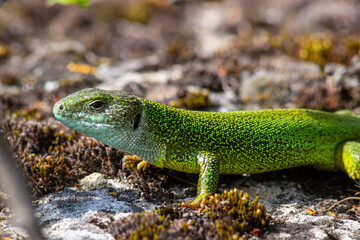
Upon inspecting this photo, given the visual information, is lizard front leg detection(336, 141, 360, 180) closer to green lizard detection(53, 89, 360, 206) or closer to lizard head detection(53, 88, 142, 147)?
green lizard detection(53, 89, 360, 206)

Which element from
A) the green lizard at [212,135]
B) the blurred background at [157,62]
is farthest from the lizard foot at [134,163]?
the green lizard at [212,135]

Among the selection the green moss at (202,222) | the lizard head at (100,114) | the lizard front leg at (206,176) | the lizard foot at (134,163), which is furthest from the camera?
the lizard foot at (134,163)

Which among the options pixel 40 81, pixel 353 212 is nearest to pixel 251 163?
pixel 353 212

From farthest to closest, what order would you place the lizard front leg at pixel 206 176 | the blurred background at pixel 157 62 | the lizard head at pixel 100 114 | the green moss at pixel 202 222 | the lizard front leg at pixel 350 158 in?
1. the blurred background at pixel 157 62
2. the lizard front leg at pixel 350 158
3. the lizard front leg at pixel 206 176
4. the lizard head at pixel 100 114
5. the green moss at pixel 202 222

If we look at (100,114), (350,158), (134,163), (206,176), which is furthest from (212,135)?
(350,158)

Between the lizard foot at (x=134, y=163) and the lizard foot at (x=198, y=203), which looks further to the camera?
the lizard foot at (x=134, y=163)

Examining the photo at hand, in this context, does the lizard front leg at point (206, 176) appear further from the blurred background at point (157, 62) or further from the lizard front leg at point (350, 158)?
the lizard front leg at point (350, 158)

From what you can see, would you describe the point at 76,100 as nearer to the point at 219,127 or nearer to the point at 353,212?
the point at 219,127
